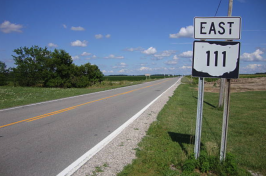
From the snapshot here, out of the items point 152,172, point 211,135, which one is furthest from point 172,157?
point 211,135

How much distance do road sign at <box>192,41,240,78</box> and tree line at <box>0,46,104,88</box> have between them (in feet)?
105

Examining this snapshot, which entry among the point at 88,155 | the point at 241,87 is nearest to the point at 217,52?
the point at 88,155

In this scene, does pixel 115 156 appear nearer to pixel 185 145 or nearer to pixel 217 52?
pixel 185 145

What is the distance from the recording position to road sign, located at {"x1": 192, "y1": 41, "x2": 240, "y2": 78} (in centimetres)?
379

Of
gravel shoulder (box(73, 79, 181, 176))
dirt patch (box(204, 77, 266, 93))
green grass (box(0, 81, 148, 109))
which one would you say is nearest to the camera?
gravel shoulder (box(73, 79, 181, 176))

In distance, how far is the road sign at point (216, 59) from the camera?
379 centimetres

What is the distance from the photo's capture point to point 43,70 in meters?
33.2

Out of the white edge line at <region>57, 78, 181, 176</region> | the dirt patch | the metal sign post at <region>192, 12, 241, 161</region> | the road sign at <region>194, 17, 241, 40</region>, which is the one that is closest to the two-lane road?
the white edge line at <region>57, 78, 181, 176</region>

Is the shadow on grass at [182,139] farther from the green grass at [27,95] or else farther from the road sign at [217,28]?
the green grass at [27,95]

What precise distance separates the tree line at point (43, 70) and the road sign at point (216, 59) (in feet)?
105

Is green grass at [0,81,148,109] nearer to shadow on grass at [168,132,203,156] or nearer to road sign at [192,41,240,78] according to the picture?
shadow on grass at [168,132,203,156]

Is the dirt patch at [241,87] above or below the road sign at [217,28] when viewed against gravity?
below

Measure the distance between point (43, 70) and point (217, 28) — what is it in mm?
33223

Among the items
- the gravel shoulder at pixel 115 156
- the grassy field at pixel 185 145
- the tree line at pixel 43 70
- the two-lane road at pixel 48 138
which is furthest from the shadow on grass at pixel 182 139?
the tree line at pixel 43 70
